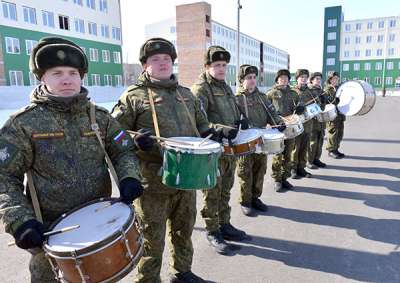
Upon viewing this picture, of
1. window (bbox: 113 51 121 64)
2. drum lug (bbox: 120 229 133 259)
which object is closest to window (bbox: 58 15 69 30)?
window (bbox: 113 51 121 64)

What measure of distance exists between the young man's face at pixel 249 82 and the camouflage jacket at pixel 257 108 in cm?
6

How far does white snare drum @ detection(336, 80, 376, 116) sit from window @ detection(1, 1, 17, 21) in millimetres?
28212

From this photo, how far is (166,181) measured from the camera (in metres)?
2.60

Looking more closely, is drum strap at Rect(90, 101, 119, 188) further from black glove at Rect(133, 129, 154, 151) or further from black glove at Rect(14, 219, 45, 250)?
black glove at Rect(14, 219, 45, 250)

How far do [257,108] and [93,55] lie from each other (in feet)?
110

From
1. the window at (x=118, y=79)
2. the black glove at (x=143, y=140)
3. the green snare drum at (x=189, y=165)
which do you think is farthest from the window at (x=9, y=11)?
the green snare drum at (x=189, y=165)

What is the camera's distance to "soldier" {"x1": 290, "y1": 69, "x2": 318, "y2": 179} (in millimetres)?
6816

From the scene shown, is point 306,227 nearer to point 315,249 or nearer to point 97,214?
point 315,249

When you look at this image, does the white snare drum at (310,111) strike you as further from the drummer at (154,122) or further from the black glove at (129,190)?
the black glove at (129,190)

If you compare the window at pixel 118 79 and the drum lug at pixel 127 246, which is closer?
the drum lug at pixel 127 246

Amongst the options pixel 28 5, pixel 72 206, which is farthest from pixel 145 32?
pixel 72 206

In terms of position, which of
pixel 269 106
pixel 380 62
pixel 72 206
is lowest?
pixel 72 206

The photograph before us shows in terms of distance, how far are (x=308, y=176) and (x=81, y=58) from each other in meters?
5.82

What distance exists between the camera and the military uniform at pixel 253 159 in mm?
4945
